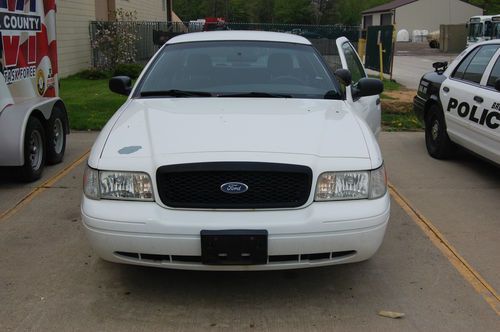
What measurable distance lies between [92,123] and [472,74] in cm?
602

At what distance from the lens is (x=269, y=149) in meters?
3.41

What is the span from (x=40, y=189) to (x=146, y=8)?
23.9 metres

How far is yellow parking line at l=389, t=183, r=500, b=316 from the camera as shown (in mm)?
3742

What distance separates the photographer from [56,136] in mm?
7250

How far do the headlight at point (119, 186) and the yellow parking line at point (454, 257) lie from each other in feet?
7.40

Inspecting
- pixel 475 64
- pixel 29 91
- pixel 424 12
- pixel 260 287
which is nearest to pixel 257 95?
pixel 260 287

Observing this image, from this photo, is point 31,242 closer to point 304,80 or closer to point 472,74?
point 304,80

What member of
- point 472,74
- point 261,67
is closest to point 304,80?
point 261,67

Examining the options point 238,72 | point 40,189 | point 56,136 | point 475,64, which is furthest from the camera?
point 56,136

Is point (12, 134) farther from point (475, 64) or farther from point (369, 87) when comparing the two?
point (475, 64)

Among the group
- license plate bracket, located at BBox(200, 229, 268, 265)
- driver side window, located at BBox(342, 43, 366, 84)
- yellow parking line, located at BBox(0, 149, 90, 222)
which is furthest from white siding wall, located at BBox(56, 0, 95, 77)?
license plate bracket, located at BBox(200, 229, 268, 265)

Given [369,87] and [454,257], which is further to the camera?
[369,87]

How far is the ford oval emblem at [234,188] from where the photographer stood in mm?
3299

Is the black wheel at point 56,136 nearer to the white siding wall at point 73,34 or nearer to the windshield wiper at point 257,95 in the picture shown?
the windshield wiper at point 257,95
